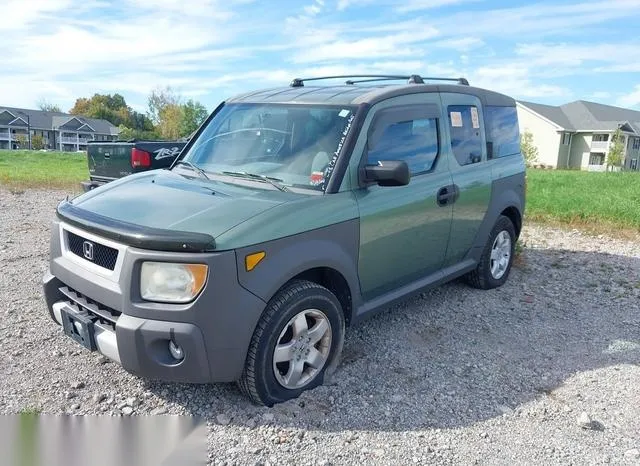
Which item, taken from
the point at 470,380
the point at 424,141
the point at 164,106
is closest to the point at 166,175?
the point at 424,141

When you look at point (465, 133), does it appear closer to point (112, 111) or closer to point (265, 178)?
point (265, 178)

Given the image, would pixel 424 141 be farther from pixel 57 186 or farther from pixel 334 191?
pixel 57 186

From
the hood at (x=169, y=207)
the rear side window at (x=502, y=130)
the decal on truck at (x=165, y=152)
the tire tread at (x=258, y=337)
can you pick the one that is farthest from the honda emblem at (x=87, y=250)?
the decal on truck at (x=165, y=152)

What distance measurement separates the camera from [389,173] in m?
3.43

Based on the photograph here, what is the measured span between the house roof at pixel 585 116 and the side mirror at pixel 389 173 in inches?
2431

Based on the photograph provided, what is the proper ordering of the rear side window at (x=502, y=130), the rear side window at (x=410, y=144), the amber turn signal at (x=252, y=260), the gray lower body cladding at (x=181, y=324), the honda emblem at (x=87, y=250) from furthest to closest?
the rear side window at (x=502, y=130) < the rear side window at (x=410, y=144) < the honda emblem at (x=87, y=250) < the amber turn signal at (x=252, y=260) < the gray lower body cladding at (x=181, y=324)

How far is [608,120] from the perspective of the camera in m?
61.3

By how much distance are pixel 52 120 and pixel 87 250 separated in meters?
97.7

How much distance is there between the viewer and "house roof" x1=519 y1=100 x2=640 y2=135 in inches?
2331

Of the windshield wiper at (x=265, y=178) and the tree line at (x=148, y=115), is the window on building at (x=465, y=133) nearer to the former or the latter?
the windshield wiper at (x=265, y=178)

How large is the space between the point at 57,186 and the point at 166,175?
11869mm

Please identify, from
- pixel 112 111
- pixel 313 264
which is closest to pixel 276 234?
pixel 313 264

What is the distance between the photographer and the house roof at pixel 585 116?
5922 cm

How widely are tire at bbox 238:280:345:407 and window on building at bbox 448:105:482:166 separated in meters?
2.06
